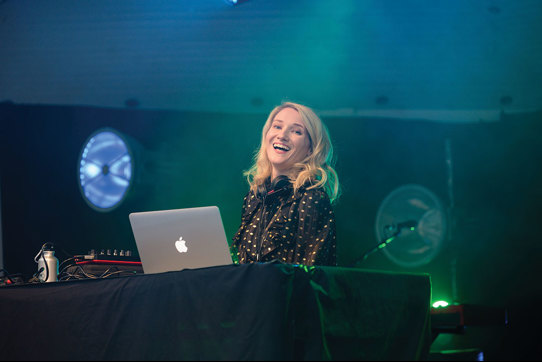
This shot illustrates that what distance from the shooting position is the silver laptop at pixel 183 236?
1.86m

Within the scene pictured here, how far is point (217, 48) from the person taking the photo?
4508 mm

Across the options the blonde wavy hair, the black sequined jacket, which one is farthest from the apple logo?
the blonde wavy hair

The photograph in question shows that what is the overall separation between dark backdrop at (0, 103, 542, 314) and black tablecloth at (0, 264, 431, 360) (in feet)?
10.2

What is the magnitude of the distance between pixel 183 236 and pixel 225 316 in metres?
0.44

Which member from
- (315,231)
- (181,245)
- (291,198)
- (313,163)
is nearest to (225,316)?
(181,245)

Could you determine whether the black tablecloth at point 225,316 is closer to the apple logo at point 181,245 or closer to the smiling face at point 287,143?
the apple logo at point 181,245

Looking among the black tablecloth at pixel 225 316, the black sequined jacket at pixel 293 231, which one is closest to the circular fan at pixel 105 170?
the black sequined jacket at pixel 293 231

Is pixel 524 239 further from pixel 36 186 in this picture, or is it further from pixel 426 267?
pixel 36 186

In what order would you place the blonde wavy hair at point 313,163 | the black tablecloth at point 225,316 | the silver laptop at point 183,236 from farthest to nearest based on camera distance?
the blonde wavy hair at point 313,163
the silver laptop at point 183,236
the black tablecloth at point 225,316

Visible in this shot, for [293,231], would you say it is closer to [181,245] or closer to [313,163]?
[313,163]

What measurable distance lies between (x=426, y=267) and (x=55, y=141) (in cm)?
409

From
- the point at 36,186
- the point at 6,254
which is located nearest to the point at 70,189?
the point at 36,186

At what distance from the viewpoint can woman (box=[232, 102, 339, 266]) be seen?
2295mm

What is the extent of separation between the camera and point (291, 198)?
8.09 feet
